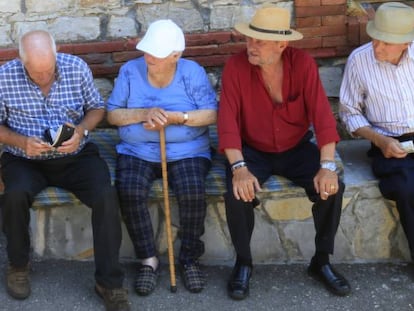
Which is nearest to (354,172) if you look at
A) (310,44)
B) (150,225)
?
(310,44)

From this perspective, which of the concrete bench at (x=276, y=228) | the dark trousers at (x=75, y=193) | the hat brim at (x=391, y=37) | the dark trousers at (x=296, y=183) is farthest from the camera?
the concrete bench at (x=276, y=228)

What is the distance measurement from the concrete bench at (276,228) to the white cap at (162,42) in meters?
0.70

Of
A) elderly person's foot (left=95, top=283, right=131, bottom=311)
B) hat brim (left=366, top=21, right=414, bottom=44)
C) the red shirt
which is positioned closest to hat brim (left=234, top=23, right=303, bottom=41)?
the red shirt

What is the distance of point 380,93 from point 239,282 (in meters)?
1.32

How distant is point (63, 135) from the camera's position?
375cm

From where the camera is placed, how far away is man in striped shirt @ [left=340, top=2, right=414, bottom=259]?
3.93 metres

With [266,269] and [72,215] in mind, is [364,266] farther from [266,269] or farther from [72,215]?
[72,215]

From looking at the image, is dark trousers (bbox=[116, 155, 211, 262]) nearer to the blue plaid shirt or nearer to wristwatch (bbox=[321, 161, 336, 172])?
the blue plaid shirt

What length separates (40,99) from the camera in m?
3.89

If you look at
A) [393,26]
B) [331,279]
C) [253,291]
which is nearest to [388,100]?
[393,26]

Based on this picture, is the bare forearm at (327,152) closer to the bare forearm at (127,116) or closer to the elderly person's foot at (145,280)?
the bare forearm at (127,116)

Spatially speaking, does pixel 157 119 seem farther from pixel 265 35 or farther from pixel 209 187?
pixel 265 35

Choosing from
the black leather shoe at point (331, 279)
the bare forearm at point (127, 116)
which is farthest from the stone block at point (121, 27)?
the black leather shoe at point (331, 279)

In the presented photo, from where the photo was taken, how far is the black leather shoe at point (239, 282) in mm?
3812
